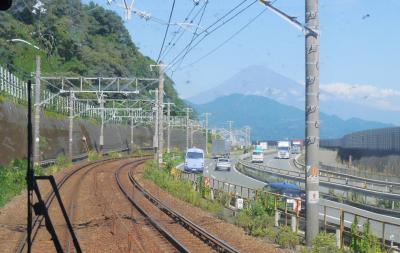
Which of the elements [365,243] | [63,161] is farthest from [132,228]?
[63,161]

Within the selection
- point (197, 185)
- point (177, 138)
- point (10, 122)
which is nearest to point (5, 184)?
point (197, 185)

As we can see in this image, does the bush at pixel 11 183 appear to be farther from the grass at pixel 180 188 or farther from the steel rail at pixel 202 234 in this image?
the grass at pixel 180 188

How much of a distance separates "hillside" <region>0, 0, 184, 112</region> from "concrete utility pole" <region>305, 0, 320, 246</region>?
169 feet

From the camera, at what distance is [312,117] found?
1606cm

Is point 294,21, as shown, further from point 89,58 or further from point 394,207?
point 89,58

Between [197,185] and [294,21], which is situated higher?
[294,21]

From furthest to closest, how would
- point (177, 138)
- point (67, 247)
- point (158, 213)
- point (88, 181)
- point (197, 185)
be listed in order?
point (177, 138), point (88, 181), point (197, 185), point (158, 213), point (67, 247)

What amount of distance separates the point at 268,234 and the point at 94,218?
683 centimetres

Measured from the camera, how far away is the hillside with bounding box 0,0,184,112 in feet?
251

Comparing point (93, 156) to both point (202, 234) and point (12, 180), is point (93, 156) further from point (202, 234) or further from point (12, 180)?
point (202, 234)

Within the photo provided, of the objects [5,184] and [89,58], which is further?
[89,58]

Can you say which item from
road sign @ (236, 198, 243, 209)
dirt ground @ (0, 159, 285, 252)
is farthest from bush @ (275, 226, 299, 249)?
road sign @ (236, 198, 243, 209)

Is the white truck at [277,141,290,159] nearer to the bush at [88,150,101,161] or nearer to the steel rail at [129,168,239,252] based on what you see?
the bush at [88,150,101,161]

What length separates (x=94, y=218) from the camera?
74.7 ft
